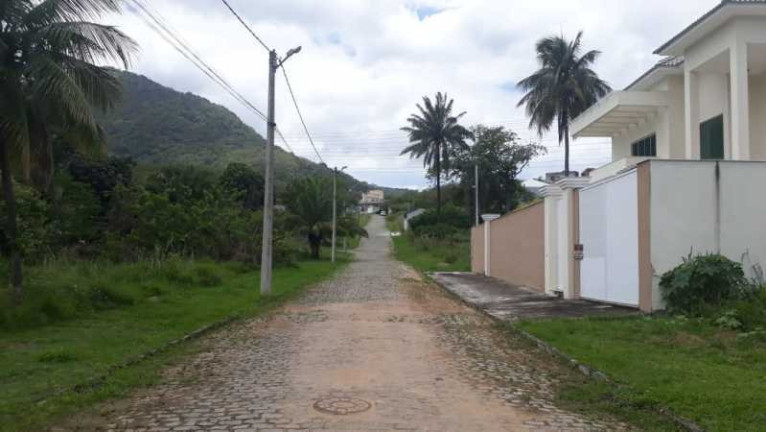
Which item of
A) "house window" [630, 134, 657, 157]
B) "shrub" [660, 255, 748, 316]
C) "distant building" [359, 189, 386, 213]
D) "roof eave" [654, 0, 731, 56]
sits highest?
"distant building" [359, 189, 386, 213]

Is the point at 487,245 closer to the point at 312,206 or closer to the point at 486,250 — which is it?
the point at 486,250

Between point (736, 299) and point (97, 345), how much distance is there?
396 inches

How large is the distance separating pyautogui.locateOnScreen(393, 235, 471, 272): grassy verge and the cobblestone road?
30.3 m

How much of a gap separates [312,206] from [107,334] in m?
39.7

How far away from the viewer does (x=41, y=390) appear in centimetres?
716

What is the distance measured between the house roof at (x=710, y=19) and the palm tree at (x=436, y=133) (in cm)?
4206

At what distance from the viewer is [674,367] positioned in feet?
26.0

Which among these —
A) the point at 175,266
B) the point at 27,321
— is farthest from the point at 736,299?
the point at 175,266

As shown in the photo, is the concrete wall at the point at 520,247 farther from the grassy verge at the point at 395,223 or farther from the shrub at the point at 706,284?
the grassy verge at the point at 395,223

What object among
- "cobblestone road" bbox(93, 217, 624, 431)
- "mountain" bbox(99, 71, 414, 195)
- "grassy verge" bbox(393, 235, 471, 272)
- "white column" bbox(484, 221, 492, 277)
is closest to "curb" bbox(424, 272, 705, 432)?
"cobblestone road" bbox(93, 217, 624, 431)

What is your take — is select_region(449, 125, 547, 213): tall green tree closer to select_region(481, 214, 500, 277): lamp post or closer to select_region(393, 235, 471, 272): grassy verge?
select_region(393, 235, 471, 272): grassy verge

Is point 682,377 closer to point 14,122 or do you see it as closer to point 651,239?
point 651,239

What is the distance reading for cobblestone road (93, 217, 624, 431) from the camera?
5906 millimetres

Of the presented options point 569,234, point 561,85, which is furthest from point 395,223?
point 569,234
